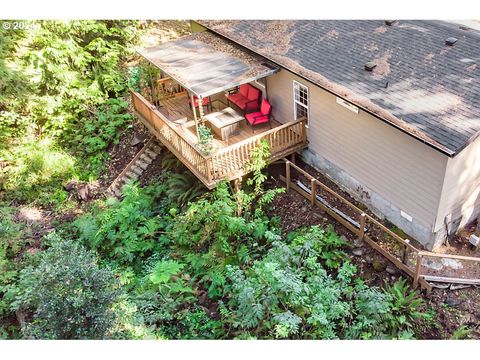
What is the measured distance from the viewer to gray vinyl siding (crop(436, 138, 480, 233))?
31.5 ft

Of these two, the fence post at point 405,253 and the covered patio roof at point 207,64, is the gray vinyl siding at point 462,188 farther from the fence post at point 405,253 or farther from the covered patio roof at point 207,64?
the covered patio roof at point 207,64

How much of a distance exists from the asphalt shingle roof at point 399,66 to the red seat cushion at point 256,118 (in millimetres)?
1725

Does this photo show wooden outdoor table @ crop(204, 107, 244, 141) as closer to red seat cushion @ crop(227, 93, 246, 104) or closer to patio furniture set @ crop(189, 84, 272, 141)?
patio furniture set @ crop(189, 84, 272, 141)

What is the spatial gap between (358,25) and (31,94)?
1057 cm

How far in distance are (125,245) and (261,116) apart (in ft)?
16.8

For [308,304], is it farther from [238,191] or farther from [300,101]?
[300,101]

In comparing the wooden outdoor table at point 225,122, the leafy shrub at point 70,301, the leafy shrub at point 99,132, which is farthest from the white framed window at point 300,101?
the leafy shrub at point 70,301

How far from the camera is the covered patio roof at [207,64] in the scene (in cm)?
1197

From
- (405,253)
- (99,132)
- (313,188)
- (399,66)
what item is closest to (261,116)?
(313,188)

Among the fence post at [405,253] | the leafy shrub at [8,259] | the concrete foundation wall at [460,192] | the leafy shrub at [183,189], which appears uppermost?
the concrete foundation wall at [460,192]

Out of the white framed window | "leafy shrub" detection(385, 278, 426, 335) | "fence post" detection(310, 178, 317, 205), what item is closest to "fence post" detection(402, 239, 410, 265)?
"leafy shrub" detection(385, 278, 426, 335)

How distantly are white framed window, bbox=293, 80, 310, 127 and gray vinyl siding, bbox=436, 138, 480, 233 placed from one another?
13.6 ft

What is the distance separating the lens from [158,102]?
15031mm
